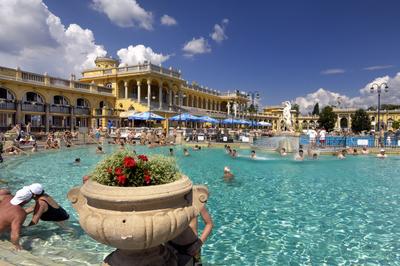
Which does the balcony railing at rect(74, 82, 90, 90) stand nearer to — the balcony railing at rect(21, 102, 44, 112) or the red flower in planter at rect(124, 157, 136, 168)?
the balcony railing at rect(21, 102, 44, 112)

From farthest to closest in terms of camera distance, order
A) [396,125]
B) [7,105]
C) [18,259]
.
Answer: [396,125], [7,105], [18,259]

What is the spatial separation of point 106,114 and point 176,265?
38416 millimetres

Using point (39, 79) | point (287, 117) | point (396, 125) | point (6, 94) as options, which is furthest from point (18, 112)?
point (396, 125)

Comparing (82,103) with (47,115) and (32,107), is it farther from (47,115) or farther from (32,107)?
(32,107)

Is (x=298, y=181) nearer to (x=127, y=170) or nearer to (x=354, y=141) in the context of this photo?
(x=127, y=170)

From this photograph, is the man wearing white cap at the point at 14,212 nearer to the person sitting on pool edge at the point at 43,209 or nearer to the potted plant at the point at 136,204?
the person sitting on pool edge at the point at 43,209

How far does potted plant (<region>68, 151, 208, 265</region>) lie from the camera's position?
2.67 m

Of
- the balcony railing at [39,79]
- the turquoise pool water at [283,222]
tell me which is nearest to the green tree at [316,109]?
the balcony railing at [39,79]

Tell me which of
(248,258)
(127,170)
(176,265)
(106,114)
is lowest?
(248,258)

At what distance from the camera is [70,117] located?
1473 inches

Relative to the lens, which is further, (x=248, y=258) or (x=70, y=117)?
(x=70, y=117)

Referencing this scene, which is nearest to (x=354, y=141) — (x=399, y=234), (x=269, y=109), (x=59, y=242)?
(x=399, y=234)

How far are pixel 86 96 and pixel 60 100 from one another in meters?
3.81

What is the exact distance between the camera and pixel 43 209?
5.64m
